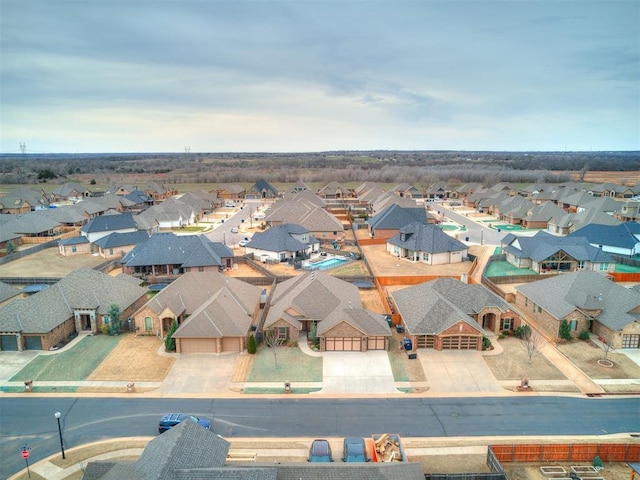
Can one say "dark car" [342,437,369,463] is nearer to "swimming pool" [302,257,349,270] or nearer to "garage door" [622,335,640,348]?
"garage door" [622,335,640,348]

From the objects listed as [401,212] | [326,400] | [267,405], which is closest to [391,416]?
[326,400]

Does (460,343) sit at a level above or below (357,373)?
above

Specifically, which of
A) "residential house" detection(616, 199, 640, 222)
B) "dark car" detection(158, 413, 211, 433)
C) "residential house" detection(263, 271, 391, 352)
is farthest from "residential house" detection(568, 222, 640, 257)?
"dark car" detection(158, 413, 211, 433)

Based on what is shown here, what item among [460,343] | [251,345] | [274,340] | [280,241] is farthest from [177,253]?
[460,343]

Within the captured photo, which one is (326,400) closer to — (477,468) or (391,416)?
(391,416)

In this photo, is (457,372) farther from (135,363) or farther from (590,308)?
(135,363)
